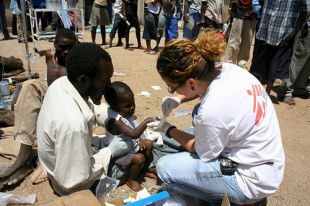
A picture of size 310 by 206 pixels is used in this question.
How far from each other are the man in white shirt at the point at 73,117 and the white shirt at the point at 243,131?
0.71 meters

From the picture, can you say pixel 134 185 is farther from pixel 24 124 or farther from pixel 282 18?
pixel 282 18

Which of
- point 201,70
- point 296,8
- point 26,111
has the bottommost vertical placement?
point 26,111

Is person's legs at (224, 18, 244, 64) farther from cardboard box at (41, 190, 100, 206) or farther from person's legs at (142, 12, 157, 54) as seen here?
cardboard box at (41, 190, 100, 206)

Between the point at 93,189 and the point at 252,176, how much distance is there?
1192 mm

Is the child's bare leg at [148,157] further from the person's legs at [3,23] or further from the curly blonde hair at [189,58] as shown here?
the person's legs at [3,23]

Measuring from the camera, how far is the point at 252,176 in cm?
200

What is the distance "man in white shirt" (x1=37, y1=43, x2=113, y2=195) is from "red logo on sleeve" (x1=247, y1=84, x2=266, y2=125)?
0.96 metres

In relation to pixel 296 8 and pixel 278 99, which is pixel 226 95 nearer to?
pixel 296 8

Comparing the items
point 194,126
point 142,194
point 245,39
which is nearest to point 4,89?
point 142,194

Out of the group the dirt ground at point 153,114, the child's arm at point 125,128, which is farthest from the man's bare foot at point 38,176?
the child's arm at point 125,128

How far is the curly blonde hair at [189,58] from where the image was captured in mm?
1945

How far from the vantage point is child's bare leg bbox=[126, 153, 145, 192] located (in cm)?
263

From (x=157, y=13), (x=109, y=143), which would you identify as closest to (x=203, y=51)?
(x=109, y=143)

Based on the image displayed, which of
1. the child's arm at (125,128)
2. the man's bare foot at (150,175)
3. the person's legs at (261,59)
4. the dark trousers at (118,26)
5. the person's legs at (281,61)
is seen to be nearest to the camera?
the child's arm at (125,128)
